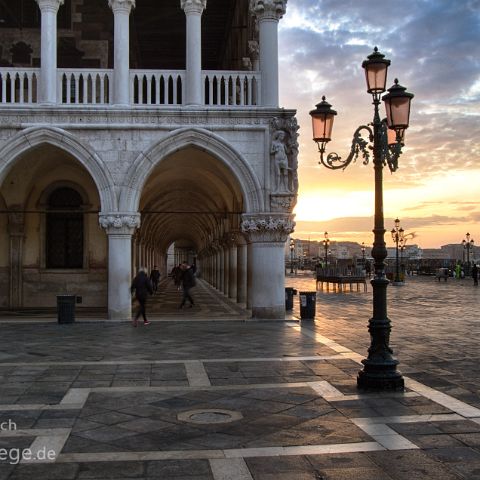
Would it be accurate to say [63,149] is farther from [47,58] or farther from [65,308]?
[65,308]

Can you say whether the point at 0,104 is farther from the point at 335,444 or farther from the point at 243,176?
the point at 335,444

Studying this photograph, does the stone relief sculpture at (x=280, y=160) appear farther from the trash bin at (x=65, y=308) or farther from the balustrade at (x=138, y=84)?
the trash bin at (x=65, y=308)

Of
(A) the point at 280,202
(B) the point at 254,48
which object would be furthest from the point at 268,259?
(B) the point at 254,48

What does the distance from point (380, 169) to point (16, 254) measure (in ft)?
49.8

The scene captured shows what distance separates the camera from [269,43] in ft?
62.7

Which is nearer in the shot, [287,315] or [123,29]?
[123,29]

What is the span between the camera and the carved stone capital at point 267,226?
18641 mm

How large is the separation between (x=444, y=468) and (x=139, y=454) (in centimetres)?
270

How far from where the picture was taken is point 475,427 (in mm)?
7051

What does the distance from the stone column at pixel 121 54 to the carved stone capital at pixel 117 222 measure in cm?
316

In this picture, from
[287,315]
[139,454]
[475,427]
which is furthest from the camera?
[287,315]

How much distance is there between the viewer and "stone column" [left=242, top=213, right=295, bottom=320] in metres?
18.7

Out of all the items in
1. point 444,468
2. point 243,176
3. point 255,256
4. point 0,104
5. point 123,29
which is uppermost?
point 123,29

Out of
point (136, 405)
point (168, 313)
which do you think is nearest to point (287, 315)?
point (168, 313)
